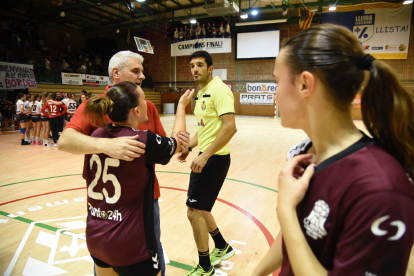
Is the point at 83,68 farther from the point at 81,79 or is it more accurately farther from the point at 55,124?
the point at 55,124

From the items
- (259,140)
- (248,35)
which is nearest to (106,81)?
(248,35)

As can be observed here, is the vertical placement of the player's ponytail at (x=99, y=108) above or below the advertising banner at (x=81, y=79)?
below

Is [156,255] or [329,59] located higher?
[329,59]

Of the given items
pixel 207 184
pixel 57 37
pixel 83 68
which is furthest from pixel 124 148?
pixel 57 37

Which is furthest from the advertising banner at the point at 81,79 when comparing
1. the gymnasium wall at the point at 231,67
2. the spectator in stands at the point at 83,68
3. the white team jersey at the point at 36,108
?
the white team jersey at the point at 36,108

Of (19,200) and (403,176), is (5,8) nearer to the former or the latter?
(19,200)

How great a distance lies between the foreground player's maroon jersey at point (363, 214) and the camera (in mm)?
563

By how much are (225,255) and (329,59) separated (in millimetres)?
2315

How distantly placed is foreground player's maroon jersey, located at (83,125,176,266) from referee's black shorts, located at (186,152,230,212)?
3.00 ft

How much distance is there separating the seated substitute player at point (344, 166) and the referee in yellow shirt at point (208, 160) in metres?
1.42

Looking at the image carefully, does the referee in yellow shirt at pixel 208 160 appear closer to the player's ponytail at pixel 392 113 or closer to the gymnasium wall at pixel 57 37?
the player's ponytail at pixel 392 113

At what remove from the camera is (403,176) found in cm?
60

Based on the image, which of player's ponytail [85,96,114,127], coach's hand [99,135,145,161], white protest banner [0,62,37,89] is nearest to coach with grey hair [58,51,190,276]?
coach's hand [99,135,145,161]

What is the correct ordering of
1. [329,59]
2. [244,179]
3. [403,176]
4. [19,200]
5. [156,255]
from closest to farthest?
[403,176] → [329,59] → [156,255] → [19,200] → [244,179]
